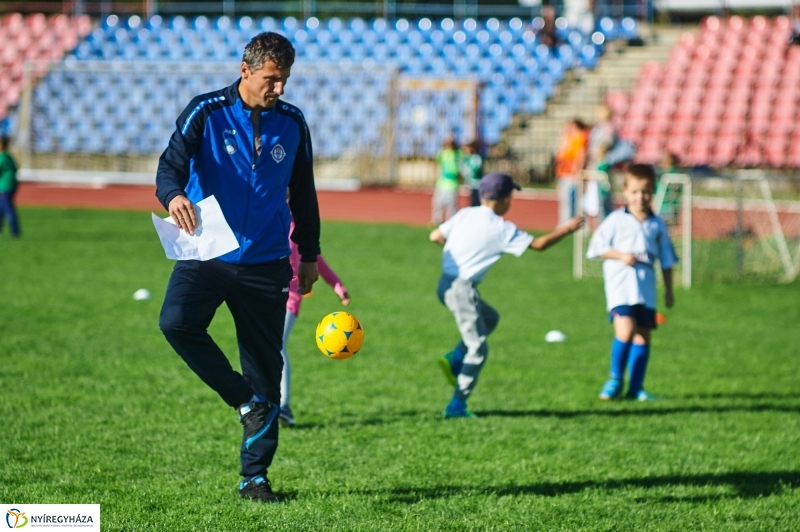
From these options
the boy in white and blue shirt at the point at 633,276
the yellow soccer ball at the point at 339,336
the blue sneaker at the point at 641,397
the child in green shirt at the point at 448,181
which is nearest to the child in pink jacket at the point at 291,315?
the yellow soccer ball at the point at 339,336

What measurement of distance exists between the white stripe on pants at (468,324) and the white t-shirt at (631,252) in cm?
124

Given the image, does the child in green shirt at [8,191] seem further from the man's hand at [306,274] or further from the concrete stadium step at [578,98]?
the concrete stadium step at [578,98]

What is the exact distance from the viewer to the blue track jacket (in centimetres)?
488

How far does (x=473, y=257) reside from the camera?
7105 millimetres

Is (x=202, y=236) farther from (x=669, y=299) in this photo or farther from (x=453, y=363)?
(x=669, y=299)

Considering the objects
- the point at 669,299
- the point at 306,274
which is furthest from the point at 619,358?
the point at 306,274

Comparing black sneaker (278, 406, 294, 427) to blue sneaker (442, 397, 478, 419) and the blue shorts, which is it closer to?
blue sneaker (442, 397, 478, 419)

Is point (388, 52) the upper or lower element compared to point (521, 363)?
upper

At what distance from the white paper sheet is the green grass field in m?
1.24

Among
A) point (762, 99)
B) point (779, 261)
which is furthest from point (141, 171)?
point (779, 261)

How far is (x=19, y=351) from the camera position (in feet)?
29.2

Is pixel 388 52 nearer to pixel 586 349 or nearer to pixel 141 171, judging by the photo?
pixel 141 171

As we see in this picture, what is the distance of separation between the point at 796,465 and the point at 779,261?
9465mm

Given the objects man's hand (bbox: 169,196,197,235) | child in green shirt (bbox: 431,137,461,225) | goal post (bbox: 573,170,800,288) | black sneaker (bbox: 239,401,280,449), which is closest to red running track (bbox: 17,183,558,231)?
child in green shirt (bbox: 431,137,461,225)
